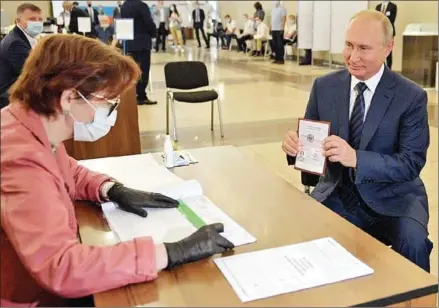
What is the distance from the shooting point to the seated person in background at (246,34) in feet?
52.2

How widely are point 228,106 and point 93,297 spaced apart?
20.8ft

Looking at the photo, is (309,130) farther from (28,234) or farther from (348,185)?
(28,234)

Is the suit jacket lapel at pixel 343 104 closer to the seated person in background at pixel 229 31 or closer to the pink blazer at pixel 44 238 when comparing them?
the pink blazer at pixel 44 238

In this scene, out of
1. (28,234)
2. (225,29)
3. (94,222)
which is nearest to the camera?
(28,234)

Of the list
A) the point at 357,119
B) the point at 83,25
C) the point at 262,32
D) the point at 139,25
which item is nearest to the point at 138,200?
the point at 357,119

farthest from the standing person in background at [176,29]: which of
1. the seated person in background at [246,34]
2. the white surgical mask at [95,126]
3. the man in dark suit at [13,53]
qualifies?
the white surgical mask at [95,126]

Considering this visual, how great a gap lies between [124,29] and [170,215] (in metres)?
5.79

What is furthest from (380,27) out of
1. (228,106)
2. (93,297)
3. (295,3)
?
(295,3)

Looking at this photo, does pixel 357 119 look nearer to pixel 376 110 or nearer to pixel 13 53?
pixel 376 110

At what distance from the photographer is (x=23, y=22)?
14.4 ft

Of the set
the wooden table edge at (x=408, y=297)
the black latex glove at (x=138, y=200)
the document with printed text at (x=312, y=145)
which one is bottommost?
the wooden table edge at (x=408, y=297)

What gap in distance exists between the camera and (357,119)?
2.17 meters

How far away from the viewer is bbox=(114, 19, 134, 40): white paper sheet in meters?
6.80

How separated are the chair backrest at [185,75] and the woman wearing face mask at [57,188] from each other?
419 cm
